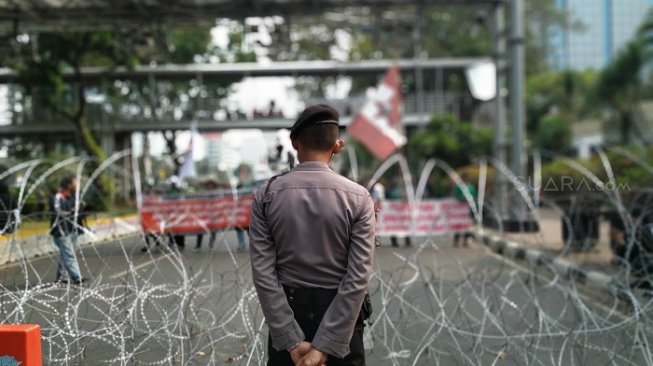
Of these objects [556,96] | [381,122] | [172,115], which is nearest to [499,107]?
[381,122]

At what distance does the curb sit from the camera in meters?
8.23

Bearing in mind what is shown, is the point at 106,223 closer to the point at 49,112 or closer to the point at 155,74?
the point at 49,112

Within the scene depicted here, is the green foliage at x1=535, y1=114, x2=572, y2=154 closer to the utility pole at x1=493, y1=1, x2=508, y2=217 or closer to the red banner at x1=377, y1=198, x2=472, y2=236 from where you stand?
the utility pole at x1=493, y1=1, x2=508, y2=217

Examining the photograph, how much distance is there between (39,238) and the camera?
5.94 meters

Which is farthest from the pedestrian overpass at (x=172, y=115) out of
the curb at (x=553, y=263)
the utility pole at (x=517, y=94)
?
the curb at (x=553, y=263)

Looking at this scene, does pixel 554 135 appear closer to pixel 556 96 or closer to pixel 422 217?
pixel 556 96

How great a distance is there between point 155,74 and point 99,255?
22946 millimetres

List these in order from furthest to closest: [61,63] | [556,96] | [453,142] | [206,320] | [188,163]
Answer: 1. [556,96]
2. [453,142]
3. [61,63]
4. [188,163]
5. [206,320]

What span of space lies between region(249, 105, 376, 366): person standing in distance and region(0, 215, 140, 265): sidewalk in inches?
118

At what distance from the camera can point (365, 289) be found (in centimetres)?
289

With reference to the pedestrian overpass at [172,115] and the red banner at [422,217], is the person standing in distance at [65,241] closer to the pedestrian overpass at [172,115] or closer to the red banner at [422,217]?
the red banner at [422,217]

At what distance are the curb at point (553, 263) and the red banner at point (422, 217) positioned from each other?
0.93m

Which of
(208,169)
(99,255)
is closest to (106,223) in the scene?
(99,255)

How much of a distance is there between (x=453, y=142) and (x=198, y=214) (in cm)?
2495
